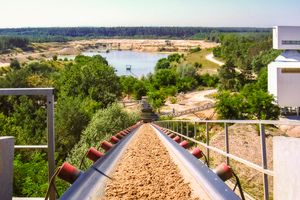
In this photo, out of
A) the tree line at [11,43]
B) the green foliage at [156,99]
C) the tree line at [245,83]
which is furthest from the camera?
the tree line at [11,43]

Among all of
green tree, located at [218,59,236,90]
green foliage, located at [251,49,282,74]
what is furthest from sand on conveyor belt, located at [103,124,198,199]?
green foliage, located at [251,49,282,74]

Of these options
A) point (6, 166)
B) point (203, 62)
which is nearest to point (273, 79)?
point (6, 166)

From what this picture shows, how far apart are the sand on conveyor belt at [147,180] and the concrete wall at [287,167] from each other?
142cm

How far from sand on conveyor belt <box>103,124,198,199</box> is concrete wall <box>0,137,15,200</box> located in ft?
3.22

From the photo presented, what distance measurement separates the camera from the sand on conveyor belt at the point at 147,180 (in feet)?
9.98

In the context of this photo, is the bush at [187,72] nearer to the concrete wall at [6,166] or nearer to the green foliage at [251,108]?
the green foliage at [251,108]

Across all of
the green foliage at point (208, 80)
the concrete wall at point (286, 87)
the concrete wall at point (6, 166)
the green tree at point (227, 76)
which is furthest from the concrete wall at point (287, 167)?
the green foliage at point (208, 80)

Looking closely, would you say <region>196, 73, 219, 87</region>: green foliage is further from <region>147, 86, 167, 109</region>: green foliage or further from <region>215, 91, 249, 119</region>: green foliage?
<region>215, 91, 249, 119</region>: green foliage

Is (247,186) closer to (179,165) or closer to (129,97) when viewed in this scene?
(179,165)

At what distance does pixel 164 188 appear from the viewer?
3.27 meters

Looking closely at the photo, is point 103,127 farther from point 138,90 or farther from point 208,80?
point 208,80

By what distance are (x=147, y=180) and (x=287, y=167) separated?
209cm

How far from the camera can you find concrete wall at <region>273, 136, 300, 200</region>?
1.63 metres

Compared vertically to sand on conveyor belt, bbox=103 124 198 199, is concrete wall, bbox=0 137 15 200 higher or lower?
higher
